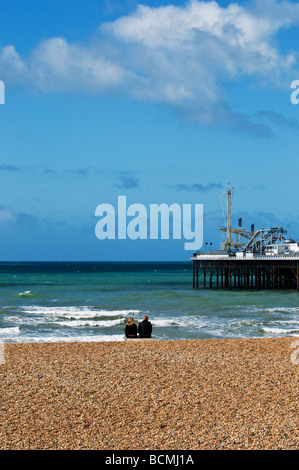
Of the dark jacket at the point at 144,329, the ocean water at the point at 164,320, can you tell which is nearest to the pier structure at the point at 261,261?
the ocean water at the point at 164,320

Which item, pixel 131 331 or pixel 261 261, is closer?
pixel 131 331

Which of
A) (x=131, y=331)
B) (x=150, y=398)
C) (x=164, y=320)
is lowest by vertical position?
(x=164, y=320)

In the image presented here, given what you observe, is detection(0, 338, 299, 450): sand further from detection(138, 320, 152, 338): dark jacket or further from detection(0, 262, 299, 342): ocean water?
detection(0, 262, 299, 342): ocean water

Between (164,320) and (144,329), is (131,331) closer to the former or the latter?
(144,329)

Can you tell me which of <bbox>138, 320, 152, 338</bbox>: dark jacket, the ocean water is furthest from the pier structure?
<bbox>138, 320, 152, 338</bbox>: dark jacket

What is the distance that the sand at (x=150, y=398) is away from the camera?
6719 mm

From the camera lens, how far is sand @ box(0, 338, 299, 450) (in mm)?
6719

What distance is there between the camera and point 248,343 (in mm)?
13602

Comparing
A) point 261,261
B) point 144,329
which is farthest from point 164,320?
point 261,261

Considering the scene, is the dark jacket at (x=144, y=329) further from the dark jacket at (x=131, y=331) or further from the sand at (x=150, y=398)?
the sand at (x=150, y=398)

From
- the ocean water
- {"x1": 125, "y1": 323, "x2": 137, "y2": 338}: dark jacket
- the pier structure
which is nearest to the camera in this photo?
{"x1": 125, "y1": 323, "x2": 137, "y2": 338}: dark jacket

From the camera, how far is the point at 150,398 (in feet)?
27.3
